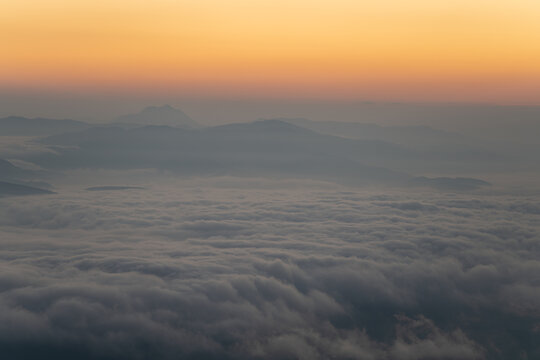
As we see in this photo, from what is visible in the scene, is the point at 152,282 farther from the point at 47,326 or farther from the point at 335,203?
the point at 335,203

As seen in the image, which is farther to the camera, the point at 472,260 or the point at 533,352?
the point at 472,260

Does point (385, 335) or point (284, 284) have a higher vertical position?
point (284, 284)

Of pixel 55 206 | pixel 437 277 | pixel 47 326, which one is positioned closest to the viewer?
pixel 47 326

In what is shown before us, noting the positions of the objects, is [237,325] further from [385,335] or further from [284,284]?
[385,335]

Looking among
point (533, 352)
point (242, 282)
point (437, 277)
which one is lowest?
point (533, 352)

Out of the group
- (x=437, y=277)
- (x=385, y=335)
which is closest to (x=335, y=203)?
(x=437, y=277)

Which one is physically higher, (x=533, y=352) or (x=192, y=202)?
(x=192, y=202)

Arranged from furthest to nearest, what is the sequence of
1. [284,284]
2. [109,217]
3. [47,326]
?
[109,217] → [284,284] → [47,326]

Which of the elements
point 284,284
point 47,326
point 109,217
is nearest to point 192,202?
point 109,217

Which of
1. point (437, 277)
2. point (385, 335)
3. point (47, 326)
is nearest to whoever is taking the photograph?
point (47, 326)
